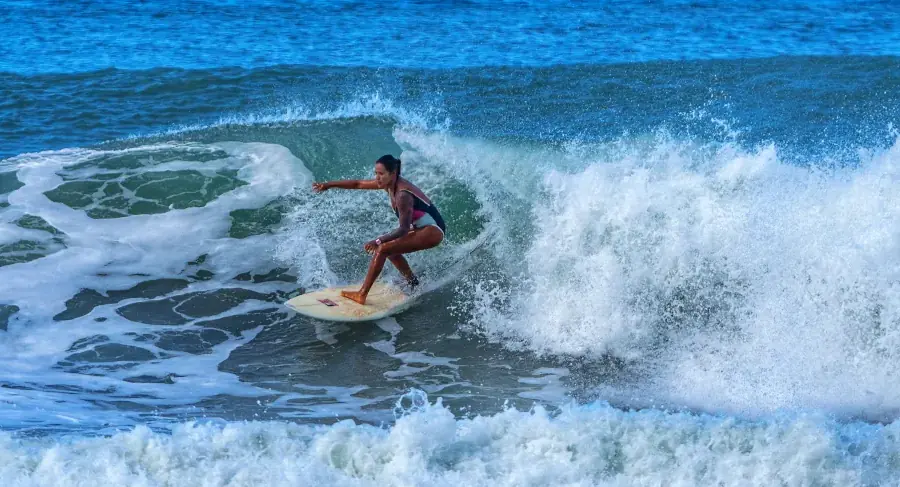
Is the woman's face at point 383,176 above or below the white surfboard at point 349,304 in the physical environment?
above

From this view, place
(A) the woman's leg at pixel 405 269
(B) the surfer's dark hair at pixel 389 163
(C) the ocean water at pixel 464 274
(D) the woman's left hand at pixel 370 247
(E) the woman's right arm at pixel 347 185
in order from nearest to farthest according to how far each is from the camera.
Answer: (C) the ocean water at pixel 464 274, (D) the woman's left hand at pixel 370 247, (B) the surfer's dark hair at pixel 389 163, (E) the woman's right arm at pixel 347 185, (A) the woman's leg at pixel 405 269

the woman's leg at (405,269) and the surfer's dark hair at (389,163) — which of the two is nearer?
the surfer's dark hair at (389,163)

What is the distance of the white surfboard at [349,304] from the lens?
8.77 meters

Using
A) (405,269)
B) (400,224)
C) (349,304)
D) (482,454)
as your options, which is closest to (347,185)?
(400,224)

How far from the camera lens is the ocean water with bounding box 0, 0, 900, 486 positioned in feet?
19.3

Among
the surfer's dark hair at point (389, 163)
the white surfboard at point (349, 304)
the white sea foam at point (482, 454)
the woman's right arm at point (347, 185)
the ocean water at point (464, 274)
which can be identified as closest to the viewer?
the white sea foam at point (482, 454)

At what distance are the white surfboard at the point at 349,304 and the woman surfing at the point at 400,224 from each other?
0.11 meters

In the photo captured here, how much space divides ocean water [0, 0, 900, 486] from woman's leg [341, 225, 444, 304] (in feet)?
1.31

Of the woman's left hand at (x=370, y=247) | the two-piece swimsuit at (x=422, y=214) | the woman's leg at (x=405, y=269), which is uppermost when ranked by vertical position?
the two-piece swimsuit at (x=422, y=214)

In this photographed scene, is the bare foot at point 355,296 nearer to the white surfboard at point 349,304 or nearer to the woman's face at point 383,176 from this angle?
the white surfboard at point 349,304

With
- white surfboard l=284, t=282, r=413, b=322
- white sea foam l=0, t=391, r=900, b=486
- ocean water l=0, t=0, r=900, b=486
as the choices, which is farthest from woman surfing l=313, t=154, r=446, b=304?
white sea foam l=0, t=391, r=900, b=486

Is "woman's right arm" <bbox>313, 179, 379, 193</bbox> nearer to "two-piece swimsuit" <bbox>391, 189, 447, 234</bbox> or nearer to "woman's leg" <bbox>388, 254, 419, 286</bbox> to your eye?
"two-piece swimsuit" <bbox>391, 189, 447, 234</bbox>

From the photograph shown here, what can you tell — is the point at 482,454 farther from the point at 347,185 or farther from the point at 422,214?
the point at 347,185

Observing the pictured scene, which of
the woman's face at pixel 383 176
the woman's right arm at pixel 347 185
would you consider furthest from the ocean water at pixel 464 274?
the woman's face at pixel 383 176
